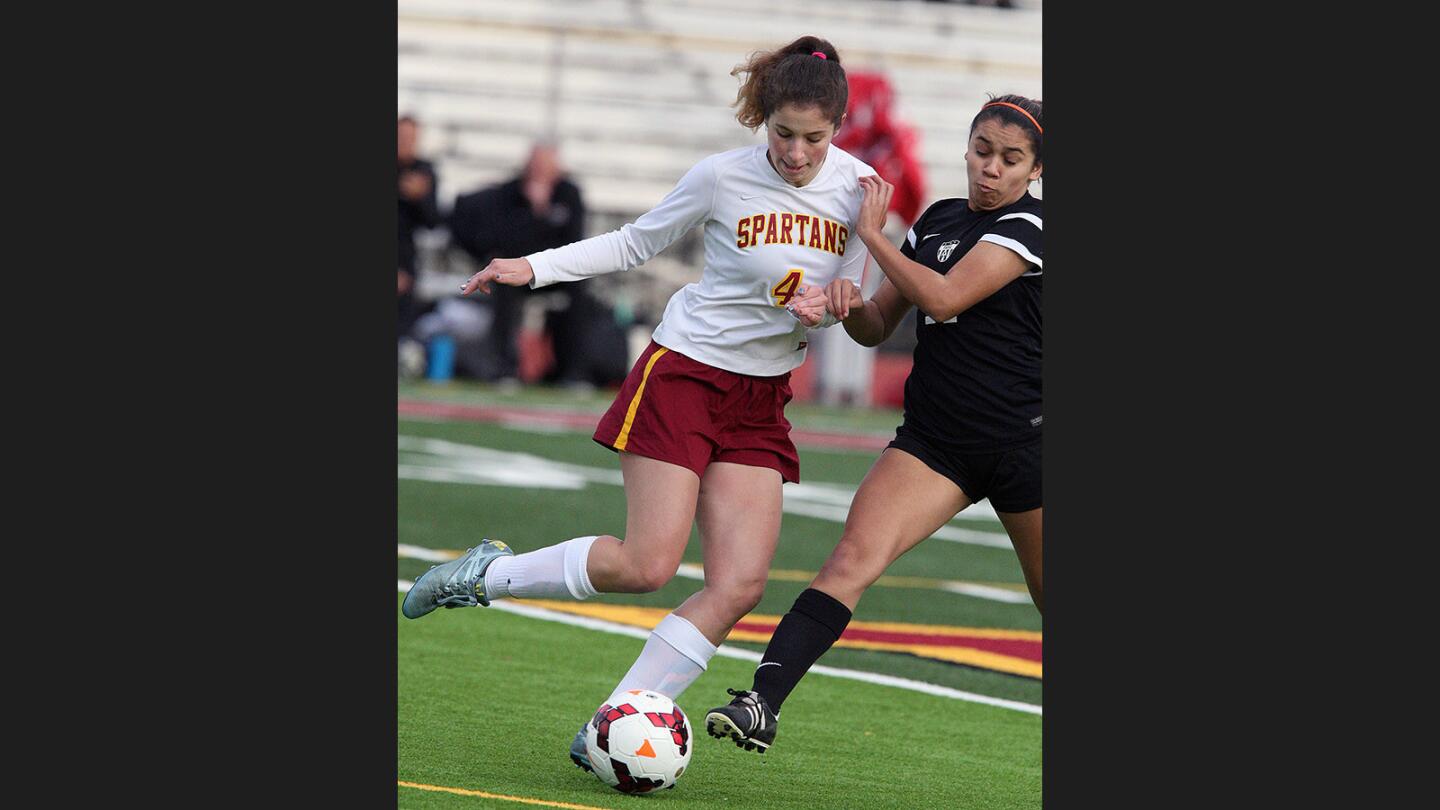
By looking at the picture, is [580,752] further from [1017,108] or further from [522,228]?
[522,228]

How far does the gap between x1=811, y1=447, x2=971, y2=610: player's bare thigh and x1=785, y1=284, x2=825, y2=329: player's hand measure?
491mm

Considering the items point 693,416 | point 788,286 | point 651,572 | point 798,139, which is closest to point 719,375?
point 693,416

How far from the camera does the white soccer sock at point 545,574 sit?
17.3 ft

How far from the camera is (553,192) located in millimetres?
17703

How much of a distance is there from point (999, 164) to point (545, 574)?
1.67 meters

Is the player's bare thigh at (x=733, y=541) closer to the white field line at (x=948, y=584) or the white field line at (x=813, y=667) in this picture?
the white field line at (x=813, y=667)

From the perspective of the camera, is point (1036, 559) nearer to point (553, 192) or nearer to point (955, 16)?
point (553, 192)

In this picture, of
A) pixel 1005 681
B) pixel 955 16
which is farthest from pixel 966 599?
pixel 955 16

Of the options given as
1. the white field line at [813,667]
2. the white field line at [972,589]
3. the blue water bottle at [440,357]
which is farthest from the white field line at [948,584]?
the blue water bottle at [440,357]

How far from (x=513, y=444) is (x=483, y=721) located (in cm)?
793

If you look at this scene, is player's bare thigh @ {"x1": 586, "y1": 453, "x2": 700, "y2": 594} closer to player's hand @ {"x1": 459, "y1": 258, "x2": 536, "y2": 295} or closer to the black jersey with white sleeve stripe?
player's hand @ {"x1": 459, "y1": 258, "x2": 536, "y2": 295}

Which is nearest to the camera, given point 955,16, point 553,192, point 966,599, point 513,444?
point 966,599

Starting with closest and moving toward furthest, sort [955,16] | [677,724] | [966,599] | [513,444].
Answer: [677,724] < [966,599] < [513,444] < [955,16]

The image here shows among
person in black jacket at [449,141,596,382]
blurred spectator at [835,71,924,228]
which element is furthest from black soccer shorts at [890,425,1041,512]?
blurred spectator at [835,71,924,228]
